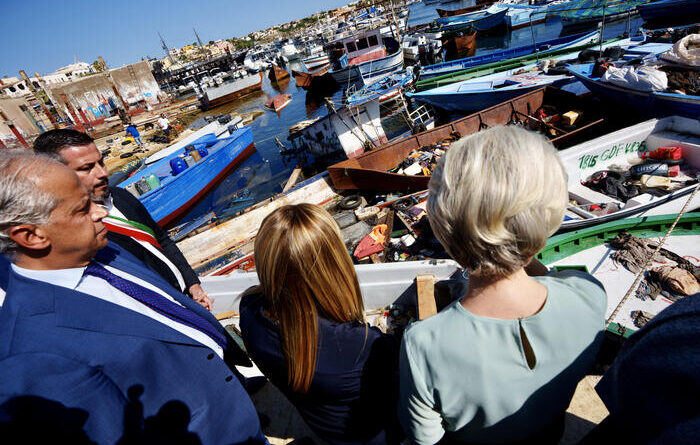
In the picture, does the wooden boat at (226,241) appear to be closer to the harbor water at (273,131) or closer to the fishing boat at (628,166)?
the harbor water at (273,131)

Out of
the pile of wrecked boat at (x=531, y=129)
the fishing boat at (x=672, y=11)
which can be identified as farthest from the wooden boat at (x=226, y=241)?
the fishing boat at (x=672, y=11)

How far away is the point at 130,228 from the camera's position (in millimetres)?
2617

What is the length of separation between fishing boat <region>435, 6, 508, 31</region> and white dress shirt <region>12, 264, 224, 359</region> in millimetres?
34509

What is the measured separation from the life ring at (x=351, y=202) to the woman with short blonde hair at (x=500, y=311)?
706 centimetres

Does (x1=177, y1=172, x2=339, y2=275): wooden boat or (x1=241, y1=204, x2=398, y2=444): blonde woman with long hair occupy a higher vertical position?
(x1=241, y1=204, x2=398, y2=444): blonde woman with long hair

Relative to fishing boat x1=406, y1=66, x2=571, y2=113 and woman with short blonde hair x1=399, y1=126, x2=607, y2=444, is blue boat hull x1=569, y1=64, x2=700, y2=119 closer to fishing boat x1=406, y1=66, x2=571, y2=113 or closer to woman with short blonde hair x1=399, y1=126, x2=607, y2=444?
fishing boat x1=406, y1=66, x2=571, y2=113

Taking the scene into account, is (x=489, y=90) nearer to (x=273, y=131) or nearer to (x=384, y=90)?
(x=384, y=90)

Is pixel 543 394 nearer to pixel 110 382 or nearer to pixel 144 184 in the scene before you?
pixel 110 382

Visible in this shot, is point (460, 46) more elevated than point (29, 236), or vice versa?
point (460, 46)

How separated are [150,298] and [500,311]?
187 cm

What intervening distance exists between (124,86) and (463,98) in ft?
137

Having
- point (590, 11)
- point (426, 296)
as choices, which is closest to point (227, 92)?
point (590, 11)

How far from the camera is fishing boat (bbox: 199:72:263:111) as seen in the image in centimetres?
3381

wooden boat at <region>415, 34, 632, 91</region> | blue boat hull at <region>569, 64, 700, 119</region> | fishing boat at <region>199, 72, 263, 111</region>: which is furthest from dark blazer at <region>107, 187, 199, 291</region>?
fishing boat at <region>199, 72, 263, 111</region>
